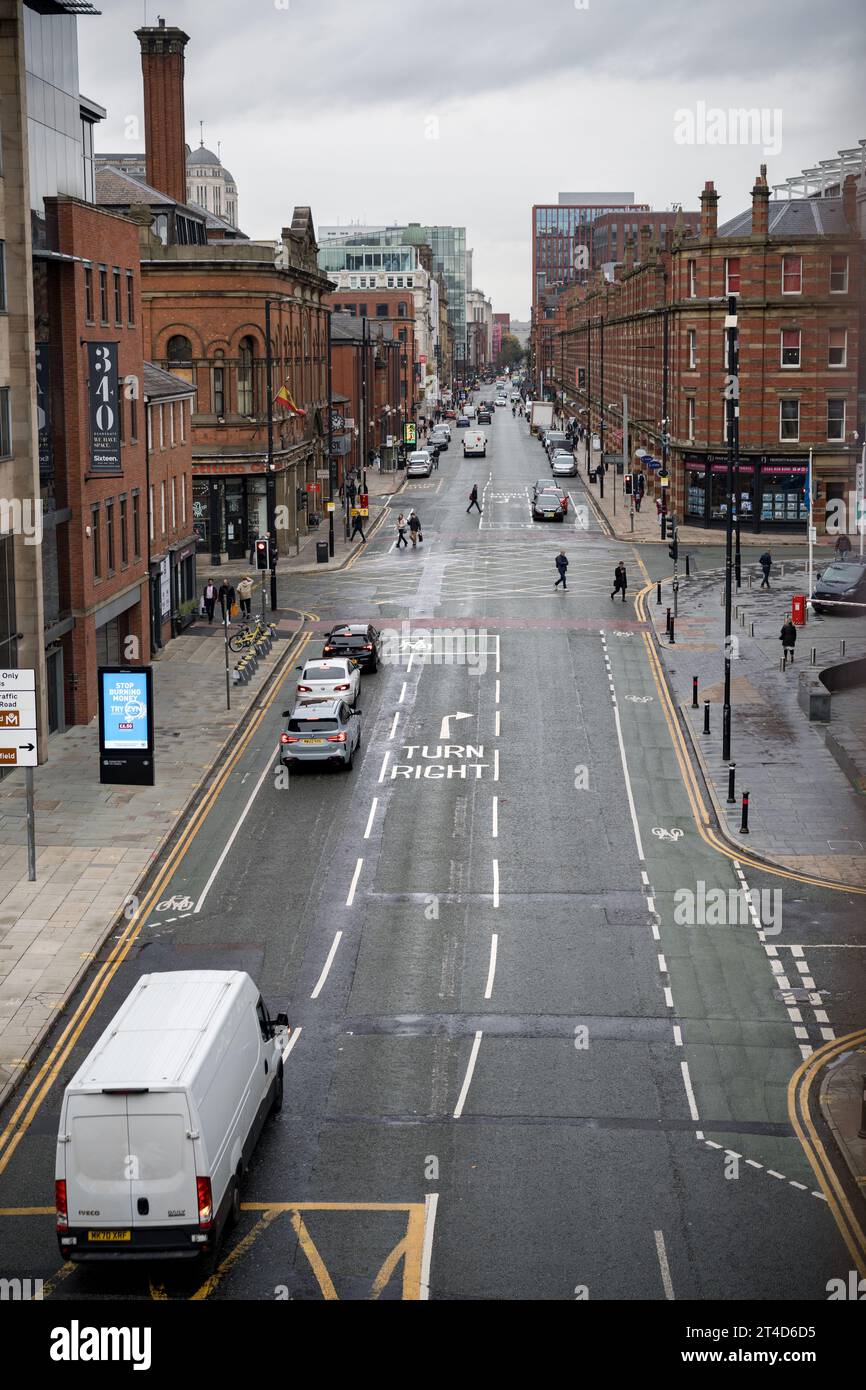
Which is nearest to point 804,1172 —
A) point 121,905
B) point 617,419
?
point 121,905

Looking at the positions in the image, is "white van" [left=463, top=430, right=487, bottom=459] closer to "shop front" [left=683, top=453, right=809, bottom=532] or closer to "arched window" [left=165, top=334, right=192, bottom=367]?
"shop front" [left=683, top=453, right=809, bottom=532]

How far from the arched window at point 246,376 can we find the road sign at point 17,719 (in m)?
44.4

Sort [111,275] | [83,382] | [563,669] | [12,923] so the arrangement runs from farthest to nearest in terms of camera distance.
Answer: [563,669]
[111,275]
[83,382]
[12,923]

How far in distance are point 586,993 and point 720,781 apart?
1256 cm

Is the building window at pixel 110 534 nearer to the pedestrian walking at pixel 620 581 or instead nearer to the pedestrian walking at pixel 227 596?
the pedestrian walking at pixel 227 596

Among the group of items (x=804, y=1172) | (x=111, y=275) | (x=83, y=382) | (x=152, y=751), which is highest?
(x=111, y=275)

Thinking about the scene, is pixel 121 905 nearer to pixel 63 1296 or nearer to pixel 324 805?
pixel 324 805

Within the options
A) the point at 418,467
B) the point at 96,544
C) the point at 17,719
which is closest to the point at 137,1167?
the point at 17,719

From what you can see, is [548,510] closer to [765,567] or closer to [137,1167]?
[765,567]

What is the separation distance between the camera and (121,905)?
92.7ft

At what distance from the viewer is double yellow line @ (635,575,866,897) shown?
2936 cm

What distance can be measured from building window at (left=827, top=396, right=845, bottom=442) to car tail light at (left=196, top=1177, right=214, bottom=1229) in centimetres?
6901

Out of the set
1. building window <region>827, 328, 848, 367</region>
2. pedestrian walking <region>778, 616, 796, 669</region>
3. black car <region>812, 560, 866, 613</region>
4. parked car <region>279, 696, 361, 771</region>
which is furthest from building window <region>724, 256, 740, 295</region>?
parked car <region>279, 696, 361, 771</region>

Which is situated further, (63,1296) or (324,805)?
(324,805)
